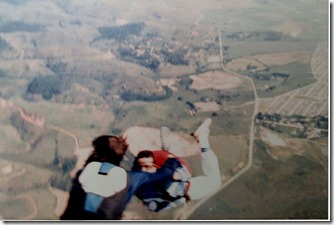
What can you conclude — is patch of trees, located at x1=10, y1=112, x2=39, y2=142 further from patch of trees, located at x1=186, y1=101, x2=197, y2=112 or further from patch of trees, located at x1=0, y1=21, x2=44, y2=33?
patch of trees, located at x1=186, y1=101, x2=197, y2=112

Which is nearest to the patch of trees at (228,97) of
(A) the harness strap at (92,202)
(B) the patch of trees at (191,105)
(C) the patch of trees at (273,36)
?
(B) the patch of trees at (191,105)

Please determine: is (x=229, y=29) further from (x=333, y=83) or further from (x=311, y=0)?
(x=333, y=83)

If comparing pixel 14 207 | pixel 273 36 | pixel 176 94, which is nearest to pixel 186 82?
pixel 176 94

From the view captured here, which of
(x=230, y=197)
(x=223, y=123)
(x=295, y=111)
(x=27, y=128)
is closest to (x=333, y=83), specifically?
(x=295, y=111)

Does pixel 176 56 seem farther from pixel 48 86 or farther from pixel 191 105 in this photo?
pixel 48 86

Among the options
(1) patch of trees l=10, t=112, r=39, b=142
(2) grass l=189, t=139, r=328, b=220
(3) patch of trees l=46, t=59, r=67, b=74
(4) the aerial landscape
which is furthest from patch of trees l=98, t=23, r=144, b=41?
(2) grass l=189, t=139, r=328, b=220

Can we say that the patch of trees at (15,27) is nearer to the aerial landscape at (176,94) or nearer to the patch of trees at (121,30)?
the aerial landscape at (176,94)
